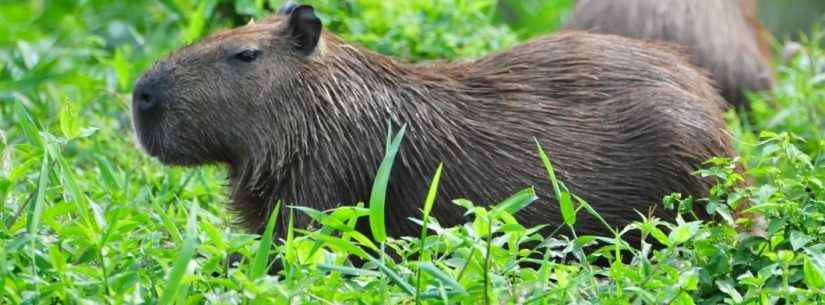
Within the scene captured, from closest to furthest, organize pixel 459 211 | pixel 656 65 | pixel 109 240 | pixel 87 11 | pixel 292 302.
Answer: pixel 292 302 → pixel 109 240 → pixel 459 211 → pixel 656 65 → pixel 87 11

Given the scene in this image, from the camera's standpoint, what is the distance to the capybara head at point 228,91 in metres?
5.33

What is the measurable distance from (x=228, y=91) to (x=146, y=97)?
270 mm

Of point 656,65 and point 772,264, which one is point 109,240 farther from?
point 656,65

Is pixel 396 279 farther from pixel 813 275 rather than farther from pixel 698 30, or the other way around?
pixel 698 30

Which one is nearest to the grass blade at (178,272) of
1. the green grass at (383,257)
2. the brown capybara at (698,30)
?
the green grass at (383,257)

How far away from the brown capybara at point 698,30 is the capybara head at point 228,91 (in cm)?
244

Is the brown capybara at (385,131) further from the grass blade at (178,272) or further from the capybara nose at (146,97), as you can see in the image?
the grass blade at (178,272)

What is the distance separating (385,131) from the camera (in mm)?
5359

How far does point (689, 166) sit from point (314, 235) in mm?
1618

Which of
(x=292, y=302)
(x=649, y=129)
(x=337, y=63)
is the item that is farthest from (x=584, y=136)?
(x=292, y=302)

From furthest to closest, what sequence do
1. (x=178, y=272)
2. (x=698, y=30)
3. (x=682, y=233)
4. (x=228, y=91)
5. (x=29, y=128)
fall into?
1. (x=698, y=30)
2. (x=228, y=91)
3. (x=29, y=128)
4. (x=682, y=233)
5. (x=178, y=272)

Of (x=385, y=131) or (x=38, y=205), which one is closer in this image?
(x=38, y=205)

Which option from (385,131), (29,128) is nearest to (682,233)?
(385,131)

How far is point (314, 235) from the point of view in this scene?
4.25m
